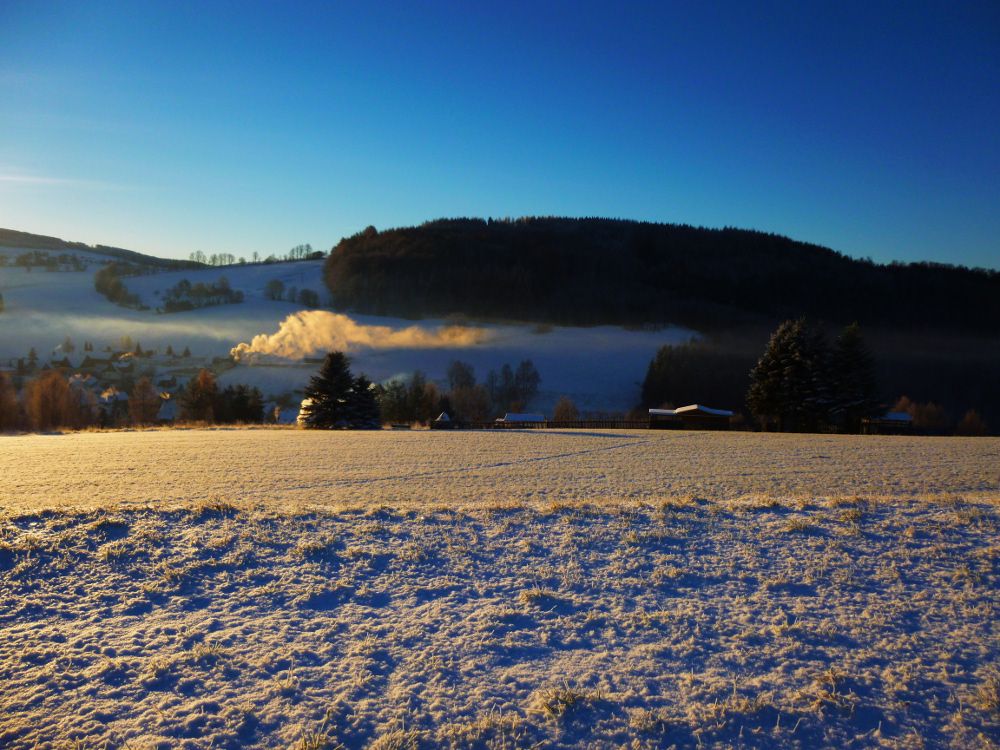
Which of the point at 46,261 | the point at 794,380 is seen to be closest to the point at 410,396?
the point at 794,380

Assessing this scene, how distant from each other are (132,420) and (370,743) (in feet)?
231

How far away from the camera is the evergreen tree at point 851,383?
137 feet

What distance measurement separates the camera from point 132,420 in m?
63.2

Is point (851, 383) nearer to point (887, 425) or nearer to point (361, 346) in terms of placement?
point (887, 425)

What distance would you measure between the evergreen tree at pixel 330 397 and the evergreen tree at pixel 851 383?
36.1 metres

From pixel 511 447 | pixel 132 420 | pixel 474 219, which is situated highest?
pixel 474 219

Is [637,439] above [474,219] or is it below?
below

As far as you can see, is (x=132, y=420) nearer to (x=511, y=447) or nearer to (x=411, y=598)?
(x=511, y=447)

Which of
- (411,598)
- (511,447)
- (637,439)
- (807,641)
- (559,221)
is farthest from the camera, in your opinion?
(559,221)

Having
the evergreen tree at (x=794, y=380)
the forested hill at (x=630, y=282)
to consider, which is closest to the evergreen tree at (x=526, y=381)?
the forested hill at (x=630, y=282)

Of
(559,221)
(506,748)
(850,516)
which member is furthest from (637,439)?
(559,221)

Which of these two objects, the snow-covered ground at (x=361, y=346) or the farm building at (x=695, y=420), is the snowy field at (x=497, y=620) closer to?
the farm building at (x=695, y=420)

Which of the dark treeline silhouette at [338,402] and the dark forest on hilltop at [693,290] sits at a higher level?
the dark forest on hilltop at [693,290]

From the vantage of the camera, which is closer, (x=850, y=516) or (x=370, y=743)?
(x=370, y=743)
